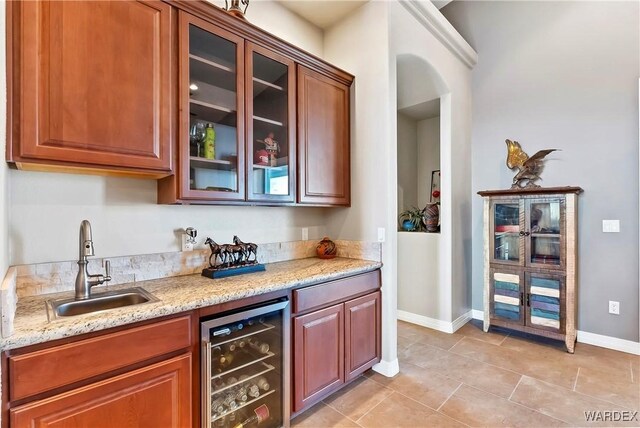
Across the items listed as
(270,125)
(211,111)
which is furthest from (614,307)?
(211,111)

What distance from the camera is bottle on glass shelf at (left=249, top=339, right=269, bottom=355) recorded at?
5.72 ft

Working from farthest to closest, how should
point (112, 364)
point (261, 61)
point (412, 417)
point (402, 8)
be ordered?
point (402, 8) < point (261, 61) < point (412, 417) < point (112, 364)

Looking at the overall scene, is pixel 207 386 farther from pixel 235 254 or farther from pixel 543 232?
pixel 543 232

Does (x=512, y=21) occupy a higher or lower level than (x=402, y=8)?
higher

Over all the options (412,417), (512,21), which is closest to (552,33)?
(512,21)

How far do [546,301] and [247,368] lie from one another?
→ 2887 millimetres

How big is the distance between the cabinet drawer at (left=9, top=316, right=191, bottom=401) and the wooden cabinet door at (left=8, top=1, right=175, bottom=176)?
78 centimetres

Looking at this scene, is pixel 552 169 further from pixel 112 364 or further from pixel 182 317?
pixel 112 364

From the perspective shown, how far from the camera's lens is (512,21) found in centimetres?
343

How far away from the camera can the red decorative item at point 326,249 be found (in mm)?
2609

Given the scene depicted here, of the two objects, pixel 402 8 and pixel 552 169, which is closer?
pixel 402 8

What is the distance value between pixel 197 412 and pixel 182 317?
0.47 meters

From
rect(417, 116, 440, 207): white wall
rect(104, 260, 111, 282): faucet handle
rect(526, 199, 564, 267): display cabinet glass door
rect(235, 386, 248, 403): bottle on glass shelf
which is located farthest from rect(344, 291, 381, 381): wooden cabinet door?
rect(417, 116, 440, 207): white wall

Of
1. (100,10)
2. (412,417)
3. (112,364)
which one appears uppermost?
(100,10)
